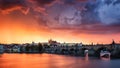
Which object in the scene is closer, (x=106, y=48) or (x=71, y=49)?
(x=106, y=48)

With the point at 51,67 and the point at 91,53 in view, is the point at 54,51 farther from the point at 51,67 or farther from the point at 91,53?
the point at 51,67

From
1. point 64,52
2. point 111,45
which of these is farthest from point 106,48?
point 64,52

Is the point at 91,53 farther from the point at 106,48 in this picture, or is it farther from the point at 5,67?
the point at 5,67

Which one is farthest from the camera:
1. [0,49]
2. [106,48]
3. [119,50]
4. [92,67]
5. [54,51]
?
[54,51]

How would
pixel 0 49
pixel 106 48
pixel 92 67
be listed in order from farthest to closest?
pixel 0 49
pixel 106 48
pixel 92 67

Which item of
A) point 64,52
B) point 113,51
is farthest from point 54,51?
point 113,51

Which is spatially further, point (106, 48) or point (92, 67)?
point (106, 48)

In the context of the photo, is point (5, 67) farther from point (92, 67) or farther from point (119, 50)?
point (119, 50)

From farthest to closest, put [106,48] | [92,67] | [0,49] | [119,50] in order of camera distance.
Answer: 1. [0,49]
2. [106,48]
3. [119,50]
4. [92,67]

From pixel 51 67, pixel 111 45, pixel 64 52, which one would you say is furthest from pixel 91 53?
pixel 51 67

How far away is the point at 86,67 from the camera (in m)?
70.8

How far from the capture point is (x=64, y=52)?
617 ft

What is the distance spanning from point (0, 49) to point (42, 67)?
113 metres

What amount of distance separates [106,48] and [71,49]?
149ft
